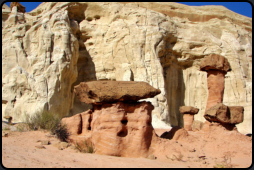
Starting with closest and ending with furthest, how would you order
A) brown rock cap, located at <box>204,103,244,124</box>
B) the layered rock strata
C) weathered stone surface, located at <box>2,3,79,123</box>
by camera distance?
brown rock cap, located at <box>204,103,244,124</box> → the layered rock strata → weathered stone surface, located at <box>2,3,79,123</box>

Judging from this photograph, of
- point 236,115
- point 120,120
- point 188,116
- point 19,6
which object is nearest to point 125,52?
point 188,116

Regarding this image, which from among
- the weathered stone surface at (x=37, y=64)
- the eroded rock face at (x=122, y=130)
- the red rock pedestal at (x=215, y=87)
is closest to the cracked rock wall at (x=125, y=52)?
the weathered stone surface at (x=37, y=64)

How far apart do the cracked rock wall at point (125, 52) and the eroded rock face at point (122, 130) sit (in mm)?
8754

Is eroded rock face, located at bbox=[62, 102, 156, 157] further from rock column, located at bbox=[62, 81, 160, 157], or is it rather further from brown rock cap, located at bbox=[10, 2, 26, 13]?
brown rock cap, located at bbox=[10, 2, 26, 13]

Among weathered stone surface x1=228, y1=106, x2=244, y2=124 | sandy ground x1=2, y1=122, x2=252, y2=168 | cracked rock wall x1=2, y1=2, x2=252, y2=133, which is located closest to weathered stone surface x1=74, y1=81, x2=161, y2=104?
sandy ground x1=2, y1=122, x2=252, y2=168

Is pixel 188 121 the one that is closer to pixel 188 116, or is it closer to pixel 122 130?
pixel 188 116

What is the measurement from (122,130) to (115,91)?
115 centimetres

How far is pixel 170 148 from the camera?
7379 millimetres

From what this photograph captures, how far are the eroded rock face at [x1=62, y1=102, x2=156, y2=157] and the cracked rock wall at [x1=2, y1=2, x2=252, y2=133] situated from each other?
8.75 metres

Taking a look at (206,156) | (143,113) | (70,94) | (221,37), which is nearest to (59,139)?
(143,113)

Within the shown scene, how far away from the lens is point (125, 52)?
1994 cm

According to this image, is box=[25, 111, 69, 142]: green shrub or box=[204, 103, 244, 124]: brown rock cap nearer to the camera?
box=[25, 111, 69, 142]: green shrub

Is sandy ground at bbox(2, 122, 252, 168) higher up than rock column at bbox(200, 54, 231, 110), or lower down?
lower down

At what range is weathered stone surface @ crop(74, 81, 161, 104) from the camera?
282 inches
